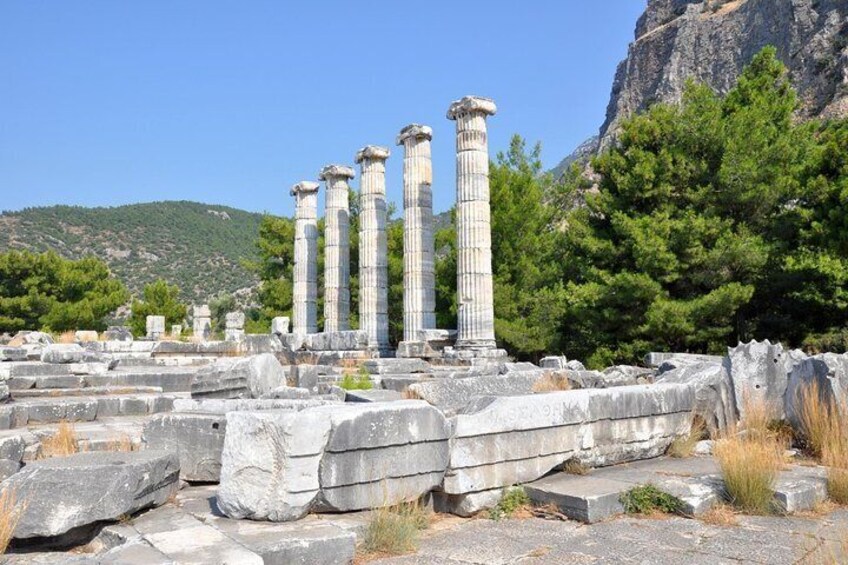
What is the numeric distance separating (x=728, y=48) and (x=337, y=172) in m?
73.0

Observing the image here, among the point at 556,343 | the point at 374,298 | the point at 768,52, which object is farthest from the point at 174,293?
the point at 768,52

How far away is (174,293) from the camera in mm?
49219

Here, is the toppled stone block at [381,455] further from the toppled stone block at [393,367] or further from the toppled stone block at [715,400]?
the toppled stone block at [393,367]

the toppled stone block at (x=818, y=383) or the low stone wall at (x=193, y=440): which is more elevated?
the toppled stone block at (x=818, y=383)

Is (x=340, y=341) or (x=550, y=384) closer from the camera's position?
(x=550, y=384)

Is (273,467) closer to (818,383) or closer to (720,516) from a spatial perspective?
(720,516)

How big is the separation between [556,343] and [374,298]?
6.43 m

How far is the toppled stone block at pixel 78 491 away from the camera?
14.1 ft

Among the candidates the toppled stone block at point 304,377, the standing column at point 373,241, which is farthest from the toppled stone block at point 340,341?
the toppled stone block at point 304,377

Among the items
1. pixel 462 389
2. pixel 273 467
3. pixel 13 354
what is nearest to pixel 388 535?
pixel 273 467

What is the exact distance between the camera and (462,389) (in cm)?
786

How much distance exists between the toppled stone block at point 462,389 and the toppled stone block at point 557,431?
810 millimetres

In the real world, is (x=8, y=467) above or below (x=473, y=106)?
below

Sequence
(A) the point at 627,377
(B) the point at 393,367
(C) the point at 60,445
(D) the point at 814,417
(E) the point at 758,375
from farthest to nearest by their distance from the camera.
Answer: (B) the point at 393,367 → (A) the point at 627,377 → (E) the point at 758,375 → (D) the point at 814,417 → (C) the point at 60,445
